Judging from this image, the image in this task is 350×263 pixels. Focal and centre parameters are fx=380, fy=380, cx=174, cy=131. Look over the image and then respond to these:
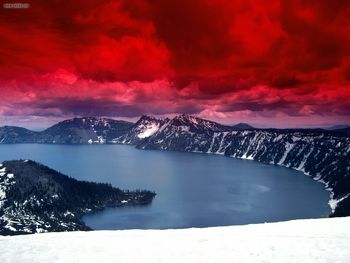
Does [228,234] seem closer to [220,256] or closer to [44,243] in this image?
[220,256]

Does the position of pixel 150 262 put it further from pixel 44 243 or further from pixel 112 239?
pixel 44 243

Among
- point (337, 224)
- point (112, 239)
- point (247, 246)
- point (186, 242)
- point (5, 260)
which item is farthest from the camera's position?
point (337, 224)

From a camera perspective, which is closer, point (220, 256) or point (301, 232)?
point (220, 256)

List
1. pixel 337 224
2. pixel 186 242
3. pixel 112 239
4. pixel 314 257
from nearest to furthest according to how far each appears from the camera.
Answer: pixel 314 257
pixel 186 242
pixel 112 239
pixel 337 224

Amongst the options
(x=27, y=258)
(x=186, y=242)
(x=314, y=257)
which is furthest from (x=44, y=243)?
(x=314, y=257)

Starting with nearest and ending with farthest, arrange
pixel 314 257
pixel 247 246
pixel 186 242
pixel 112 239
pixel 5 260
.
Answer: pixel 314 257, pixel 5 260, pixel 247 246, pixel 186 242, pixel 112 239

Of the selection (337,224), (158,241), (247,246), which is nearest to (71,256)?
(158,241)
